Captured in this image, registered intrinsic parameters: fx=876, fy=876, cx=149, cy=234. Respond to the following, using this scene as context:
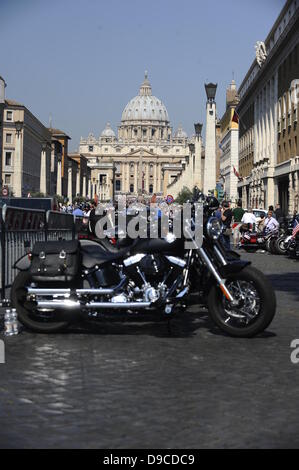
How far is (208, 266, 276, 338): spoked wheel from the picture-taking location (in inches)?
→ 301

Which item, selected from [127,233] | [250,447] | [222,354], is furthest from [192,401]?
[127,233]

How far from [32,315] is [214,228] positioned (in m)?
1.87

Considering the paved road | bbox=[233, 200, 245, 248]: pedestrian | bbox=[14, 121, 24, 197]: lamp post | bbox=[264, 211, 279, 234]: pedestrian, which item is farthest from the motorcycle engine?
bbox=[14, 121, 24, 197]: lamp post

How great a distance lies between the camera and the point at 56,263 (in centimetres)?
796

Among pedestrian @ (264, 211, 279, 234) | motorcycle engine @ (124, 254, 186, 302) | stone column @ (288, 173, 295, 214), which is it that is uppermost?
stone column @ (288, 173, 295, 214)

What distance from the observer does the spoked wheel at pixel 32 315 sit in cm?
805

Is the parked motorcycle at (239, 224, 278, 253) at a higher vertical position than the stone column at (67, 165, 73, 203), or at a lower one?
lower

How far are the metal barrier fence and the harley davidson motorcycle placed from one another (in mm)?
768

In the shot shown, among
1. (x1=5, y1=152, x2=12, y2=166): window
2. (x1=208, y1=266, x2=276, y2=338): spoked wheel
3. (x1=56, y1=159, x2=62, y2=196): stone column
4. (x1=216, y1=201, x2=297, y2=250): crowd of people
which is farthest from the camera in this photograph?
(x1=56, y1=159, x2=62, y2=196): stone column

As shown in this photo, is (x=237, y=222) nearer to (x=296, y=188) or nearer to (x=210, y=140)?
(x=296, y=188)

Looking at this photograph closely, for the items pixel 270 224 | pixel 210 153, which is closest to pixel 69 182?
pixel 210 153

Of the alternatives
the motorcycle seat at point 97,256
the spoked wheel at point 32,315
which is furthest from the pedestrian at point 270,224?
the spoked wheel at point 32,315

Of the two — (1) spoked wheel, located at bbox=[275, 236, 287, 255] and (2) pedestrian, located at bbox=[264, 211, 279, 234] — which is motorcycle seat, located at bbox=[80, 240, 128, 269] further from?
(2) pedestrian, located at bbox=[264, 211, 279, 234]
